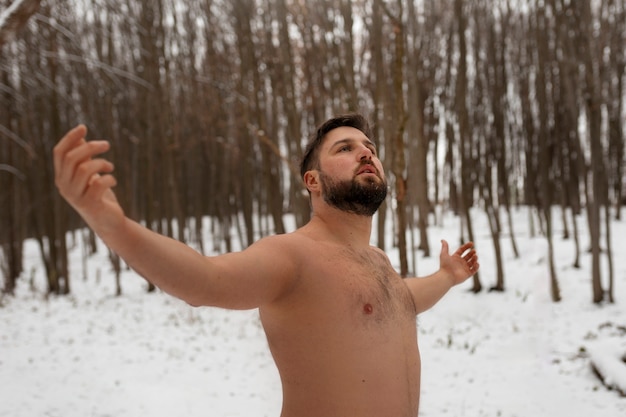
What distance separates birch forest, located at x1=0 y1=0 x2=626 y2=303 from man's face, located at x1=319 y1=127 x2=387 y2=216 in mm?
3754

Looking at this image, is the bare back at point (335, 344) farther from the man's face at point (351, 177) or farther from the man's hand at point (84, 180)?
the man's hand at point (84, 180)

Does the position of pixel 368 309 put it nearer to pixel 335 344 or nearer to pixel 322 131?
pixel 335 344

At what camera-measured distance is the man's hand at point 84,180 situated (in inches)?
40.2

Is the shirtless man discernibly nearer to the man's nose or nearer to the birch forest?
the man's nose

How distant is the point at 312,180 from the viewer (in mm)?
1818

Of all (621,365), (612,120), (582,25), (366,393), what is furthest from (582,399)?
(612,120)

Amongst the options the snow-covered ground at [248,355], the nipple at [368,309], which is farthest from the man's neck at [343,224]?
the snow-covered ground at [248,355]

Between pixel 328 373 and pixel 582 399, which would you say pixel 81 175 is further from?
pixel 582 399

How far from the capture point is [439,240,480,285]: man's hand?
2215 millimetres

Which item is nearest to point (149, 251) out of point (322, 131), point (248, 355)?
point (322, 131)

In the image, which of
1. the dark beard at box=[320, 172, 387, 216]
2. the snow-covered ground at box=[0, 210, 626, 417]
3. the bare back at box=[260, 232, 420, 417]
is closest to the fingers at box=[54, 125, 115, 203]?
the bare back at box=[260, 232, 420, 417]

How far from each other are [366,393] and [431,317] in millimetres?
8367

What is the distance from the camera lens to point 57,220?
41.3 ft

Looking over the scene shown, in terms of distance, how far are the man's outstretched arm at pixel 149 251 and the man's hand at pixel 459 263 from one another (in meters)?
1.07
